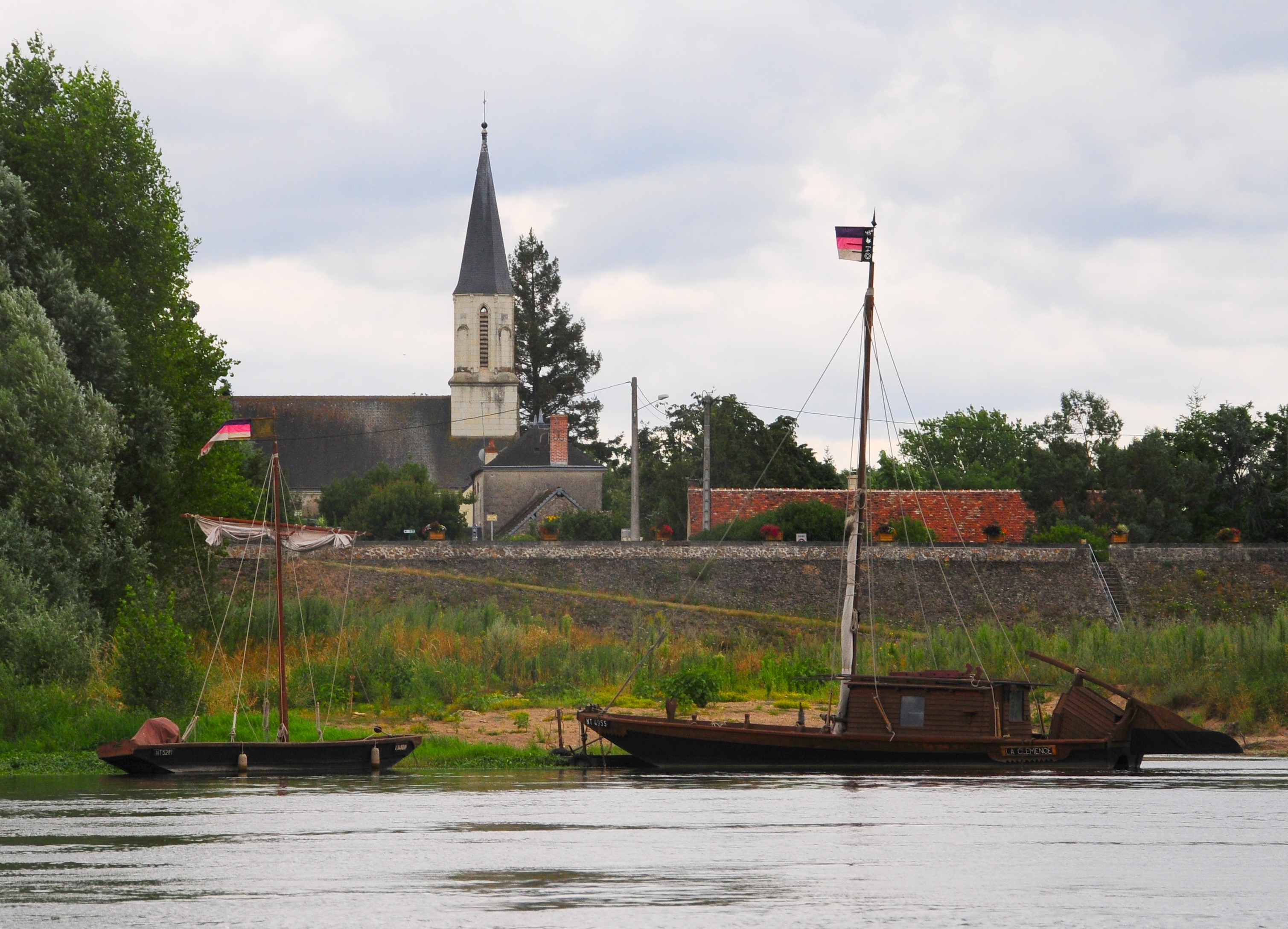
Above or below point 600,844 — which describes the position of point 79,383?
above

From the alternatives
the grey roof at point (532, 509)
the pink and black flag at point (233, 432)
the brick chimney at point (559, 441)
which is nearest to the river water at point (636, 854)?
the pink and black flag at point (233, 432)

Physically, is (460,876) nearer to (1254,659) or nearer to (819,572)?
(1254,659)

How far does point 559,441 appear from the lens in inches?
3378

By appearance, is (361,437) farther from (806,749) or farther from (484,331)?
(806,749)

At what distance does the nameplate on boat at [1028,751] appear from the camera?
27266mm

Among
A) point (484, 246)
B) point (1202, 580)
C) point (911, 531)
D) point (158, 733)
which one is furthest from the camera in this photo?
point (484, 246)

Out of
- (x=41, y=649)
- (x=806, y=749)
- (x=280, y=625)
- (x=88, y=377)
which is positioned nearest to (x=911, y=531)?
(x=806, y=749)

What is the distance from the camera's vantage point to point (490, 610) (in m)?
42.0

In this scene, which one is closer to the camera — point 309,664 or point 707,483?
point 309,664

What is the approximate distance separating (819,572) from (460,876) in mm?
36251

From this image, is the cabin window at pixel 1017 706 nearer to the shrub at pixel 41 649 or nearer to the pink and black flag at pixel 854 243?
the pink and black flag at pixel 854 243

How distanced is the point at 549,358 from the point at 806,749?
235 ft

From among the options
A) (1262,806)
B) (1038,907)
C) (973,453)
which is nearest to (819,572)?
(1262,806)

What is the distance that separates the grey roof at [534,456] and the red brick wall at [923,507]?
24.3 metres
